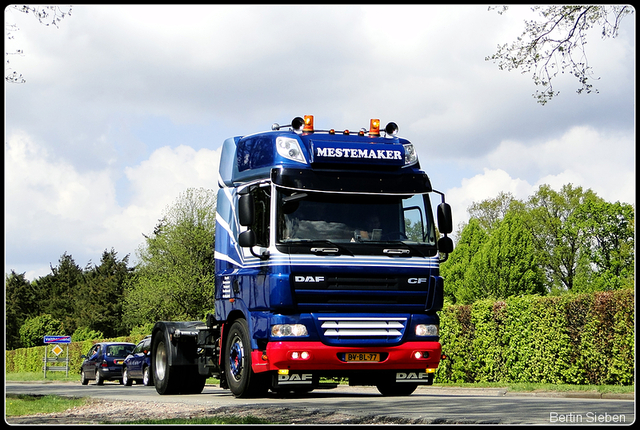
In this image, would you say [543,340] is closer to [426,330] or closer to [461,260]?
[426,330]

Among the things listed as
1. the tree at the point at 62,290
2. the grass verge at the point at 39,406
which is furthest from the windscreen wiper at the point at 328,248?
the tree at the point at 62,290

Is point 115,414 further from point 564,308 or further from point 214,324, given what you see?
point 564,308

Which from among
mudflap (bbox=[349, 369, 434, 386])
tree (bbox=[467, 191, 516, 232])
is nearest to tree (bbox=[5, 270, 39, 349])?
tree (bbox=[467, 191, 516, 232])

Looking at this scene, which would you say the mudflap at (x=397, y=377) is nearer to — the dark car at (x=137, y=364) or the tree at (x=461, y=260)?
the dark car at (x=137, y=364)

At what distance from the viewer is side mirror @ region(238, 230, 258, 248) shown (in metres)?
12.2

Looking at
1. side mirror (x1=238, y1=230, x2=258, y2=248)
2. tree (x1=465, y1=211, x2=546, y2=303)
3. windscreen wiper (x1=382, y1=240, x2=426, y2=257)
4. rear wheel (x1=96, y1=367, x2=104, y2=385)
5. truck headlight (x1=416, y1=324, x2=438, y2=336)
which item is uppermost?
tree (x1=465, y1=211, x2=546, y2=303)

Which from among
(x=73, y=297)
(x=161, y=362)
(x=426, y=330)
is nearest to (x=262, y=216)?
(x=426, y=330)

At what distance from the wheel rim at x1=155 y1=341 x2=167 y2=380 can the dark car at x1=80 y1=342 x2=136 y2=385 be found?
571 inches

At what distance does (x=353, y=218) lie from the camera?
1229 cm

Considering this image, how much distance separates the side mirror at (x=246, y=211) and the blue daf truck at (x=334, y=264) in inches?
0.6

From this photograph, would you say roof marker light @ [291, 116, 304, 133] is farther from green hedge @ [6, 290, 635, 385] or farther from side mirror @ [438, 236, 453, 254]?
green hedge @ [6, 290, 635, 385]

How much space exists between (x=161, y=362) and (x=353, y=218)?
6.28 meters

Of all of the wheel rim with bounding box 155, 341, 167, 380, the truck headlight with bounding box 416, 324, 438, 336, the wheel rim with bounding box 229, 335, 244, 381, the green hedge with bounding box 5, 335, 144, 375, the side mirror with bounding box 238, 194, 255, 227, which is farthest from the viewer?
the green hedge with bounding box 5, 335, 144, 375

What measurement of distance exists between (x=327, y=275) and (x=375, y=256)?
2.55 ft
